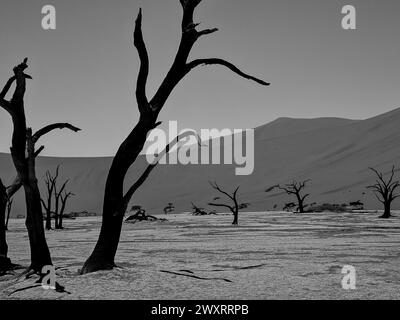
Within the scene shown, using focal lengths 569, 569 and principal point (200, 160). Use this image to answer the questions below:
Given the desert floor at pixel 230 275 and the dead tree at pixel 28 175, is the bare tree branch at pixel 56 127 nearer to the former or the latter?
the dead tree at pixel 28 175

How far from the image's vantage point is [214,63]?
31.3ft

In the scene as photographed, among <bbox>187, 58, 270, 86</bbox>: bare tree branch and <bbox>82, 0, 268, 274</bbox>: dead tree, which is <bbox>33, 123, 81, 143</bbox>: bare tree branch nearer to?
<bbox>82, 0, 268, 274</bbox>: dead tree

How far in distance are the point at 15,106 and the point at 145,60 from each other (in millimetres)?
2249

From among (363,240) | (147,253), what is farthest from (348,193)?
(147,253)

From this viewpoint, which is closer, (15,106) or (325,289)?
(325,289)

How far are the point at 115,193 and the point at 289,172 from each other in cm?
7510

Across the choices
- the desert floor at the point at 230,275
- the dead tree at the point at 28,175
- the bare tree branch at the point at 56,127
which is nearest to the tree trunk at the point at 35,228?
the dead tree at the point at 28,175

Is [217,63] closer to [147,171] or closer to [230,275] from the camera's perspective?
[147,171]

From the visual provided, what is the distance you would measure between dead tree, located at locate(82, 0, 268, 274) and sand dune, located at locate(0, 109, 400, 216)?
48.9 m

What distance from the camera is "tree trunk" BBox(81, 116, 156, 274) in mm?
9227

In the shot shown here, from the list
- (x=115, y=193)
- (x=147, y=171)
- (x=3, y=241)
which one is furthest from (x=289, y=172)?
(x=115, y=193)
